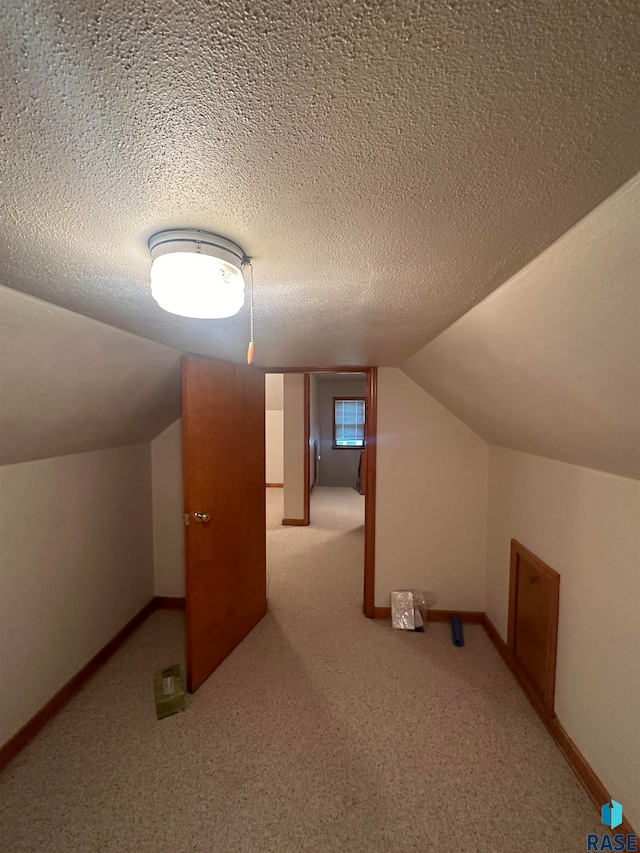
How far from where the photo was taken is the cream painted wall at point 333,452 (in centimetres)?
733

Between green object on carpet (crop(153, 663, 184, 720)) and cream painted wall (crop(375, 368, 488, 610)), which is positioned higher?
cream painted wall (crop(375, 368, 488, 610))

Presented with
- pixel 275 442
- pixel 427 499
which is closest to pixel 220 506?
pixel 427 499

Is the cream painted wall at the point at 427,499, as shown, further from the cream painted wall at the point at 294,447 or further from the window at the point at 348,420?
the window at the point at 348,420

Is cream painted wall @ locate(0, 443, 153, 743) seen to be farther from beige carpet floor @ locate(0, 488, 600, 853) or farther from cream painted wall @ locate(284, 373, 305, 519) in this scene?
cream painted wall @ locate(284, 373, 305, 519)

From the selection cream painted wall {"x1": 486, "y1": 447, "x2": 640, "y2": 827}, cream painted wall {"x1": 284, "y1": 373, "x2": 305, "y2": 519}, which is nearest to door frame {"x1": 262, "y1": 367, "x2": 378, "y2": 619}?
cream painted wall {"x1": 486, "y1": 447, "x2": 640, "y2": 827}

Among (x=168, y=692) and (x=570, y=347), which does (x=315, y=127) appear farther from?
(x=168, y=692)

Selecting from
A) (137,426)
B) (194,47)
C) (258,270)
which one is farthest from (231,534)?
(194,47)

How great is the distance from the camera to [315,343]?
1901 millimetres

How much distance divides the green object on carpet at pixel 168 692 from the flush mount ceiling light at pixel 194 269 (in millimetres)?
2047

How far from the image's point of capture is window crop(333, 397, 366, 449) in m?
7.43

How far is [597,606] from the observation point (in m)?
Answer: 1.51

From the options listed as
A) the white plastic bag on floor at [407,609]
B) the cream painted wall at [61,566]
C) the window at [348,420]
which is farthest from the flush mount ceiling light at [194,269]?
the window at [348,420]

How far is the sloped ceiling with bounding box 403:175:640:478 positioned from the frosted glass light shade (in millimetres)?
713

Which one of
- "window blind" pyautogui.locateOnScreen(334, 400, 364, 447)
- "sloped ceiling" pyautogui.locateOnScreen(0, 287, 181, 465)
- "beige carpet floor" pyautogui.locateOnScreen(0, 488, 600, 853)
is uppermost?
"sloped ceiling" pyautogui.locateOnScreen(0, 287, 181, 465)
